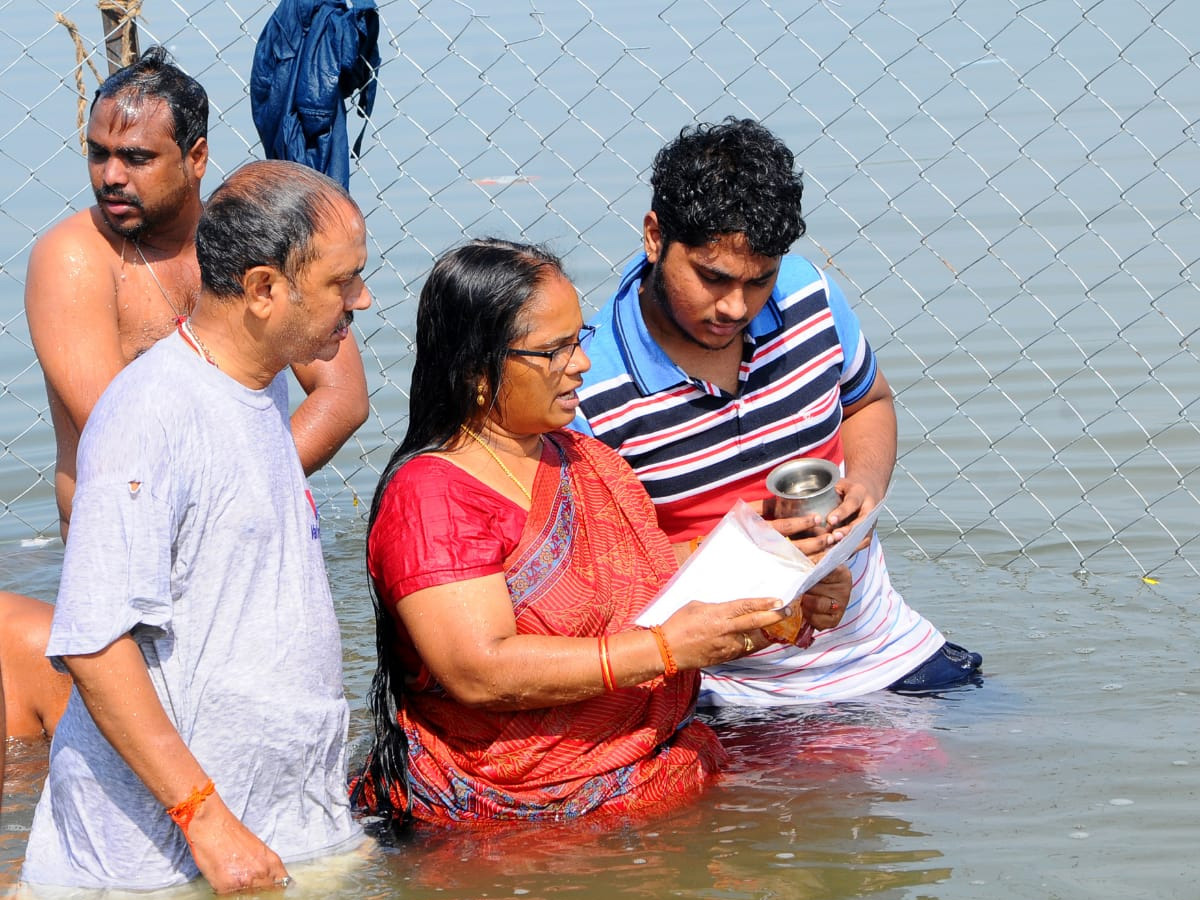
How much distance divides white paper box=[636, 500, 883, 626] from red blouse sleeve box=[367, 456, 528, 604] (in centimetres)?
36

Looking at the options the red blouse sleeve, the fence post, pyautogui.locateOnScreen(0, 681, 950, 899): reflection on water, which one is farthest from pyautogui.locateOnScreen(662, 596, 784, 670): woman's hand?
the fence post

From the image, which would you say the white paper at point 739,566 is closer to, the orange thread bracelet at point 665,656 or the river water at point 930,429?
the orange thread bracelet at point 665,656

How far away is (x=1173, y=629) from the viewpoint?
5422mm

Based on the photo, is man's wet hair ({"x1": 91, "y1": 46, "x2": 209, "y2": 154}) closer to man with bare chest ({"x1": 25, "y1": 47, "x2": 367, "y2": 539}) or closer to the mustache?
man with bare chest ({"x1": 25, "y1": 47, "x2": 367, "y2": 539})

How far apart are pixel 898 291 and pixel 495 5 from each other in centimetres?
457

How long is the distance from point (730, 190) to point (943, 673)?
1656 mm

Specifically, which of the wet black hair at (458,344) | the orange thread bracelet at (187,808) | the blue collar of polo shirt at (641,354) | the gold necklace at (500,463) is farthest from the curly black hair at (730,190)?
the orange thread bracelet at (187,808)

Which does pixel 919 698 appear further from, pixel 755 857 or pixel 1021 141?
pixel 1021 141

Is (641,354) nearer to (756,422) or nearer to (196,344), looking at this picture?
(756,422)

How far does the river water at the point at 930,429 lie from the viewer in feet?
12.4

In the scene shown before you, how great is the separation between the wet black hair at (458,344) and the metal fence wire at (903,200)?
8.19ft

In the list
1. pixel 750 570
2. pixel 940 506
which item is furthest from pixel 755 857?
pixel 940 506

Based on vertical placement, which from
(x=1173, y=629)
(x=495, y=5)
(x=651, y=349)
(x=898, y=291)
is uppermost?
(x=495, y=5)

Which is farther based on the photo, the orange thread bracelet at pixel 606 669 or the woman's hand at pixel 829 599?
the woman's hand at pixel 829 599
